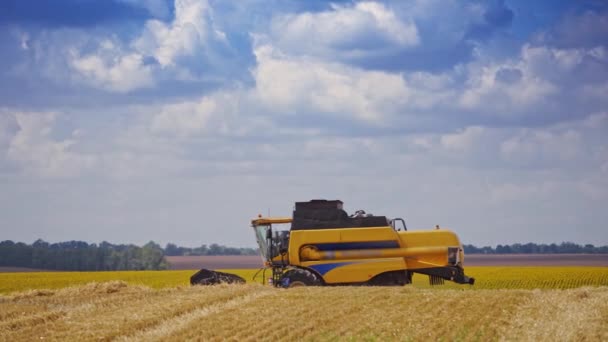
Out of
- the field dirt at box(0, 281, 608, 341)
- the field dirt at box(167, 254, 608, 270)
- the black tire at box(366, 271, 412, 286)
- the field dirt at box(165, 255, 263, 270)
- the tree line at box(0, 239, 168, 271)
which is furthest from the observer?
the tree line at box(0, 239, 168, 271)

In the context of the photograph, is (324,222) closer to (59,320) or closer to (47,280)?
(59,320)

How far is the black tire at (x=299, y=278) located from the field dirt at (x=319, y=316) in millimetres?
1698

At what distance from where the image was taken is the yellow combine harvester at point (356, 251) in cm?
2259

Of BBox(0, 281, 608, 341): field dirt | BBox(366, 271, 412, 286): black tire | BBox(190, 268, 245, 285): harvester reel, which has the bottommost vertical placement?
BBox(0, 281, 608, 341): field dirt

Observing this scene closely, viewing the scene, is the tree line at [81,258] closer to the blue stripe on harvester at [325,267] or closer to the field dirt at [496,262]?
the field dirt at [496,262]

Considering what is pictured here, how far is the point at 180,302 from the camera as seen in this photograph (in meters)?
18.2

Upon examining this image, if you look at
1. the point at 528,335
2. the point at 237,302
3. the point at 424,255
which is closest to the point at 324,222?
the point at 424,255

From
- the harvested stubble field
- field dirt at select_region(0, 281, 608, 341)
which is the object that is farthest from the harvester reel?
field dirt at select_region(0, 281, 608, 341)

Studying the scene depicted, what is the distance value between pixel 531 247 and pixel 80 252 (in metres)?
57.6

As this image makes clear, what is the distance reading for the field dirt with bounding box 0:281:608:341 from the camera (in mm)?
14203

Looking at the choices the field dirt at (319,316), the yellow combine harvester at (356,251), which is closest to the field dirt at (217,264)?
the yellow combine harvester at (356,251)

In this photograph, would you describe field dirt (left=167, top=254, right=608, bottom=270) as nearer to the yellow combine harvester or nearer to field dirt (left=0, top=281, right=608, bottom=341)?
the yellow combine harvester

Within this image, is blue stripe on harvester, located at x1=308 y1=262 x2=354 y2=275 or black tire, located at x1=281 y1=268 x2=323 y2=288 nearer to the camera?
black tire, located at x1=281 y1=268 x2=323 y2=288

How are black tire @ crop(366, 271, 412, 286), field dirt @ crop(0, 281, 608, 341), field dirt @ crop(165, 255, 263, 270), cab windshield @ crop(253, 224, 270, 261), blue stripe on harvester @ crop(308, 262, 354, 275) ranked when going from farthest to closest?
field dirt @ crop(165, 255, 263, 270)
cab windshield @ crop(253, 224, 270, 261)
black tire @ crop(366, 271, 412, 286)
blue stripe on harvester @ crop(308, 262, 354, 275)
field dirt @ crop(0, 281, 608, 341)
